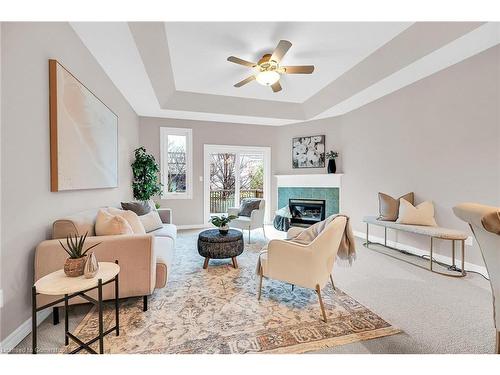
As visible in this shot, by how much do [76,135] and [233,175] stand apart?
4.00 meters

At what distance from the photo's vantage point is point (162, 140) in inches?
217

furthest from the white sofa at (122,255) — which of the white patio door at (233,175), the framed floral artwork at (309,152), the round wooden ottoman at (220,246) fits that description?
the framed floral artwork at (309,152)

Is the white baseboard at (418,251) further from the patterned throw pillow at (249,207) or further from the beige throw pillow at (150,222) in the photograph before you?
the beige throw pillow at (150,222)

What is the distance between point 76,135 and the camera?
8.00 feet

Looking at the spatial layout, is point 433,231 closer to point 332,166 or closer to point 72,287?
point 332,166

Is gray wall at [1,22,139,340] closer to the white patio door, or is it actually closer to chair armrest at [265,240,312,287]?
chair armrest at [265,240,312,287]

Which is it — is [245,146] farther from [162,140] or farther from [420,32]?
[420,32]

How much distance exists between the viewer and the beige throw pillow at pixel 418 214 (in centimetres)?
338

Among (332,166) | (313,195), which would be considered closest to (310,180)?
(313,195)

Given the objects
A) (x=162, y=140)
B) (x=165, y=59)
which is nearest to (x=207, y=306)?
(x=165, y=59)

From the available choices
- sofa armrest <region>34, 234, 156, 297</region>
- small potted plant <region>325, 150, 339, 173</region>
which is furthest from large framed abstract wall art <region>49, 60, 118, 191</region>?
small potted plant <region>325, 150, 339, 173</region>

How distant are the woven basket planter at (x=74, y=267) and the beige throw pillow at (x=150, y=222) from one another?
71.0 inches

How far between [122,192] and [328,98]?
4.39m

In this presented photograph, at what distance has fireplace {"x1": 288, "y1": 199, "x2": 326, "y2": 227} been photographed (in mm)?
5746
